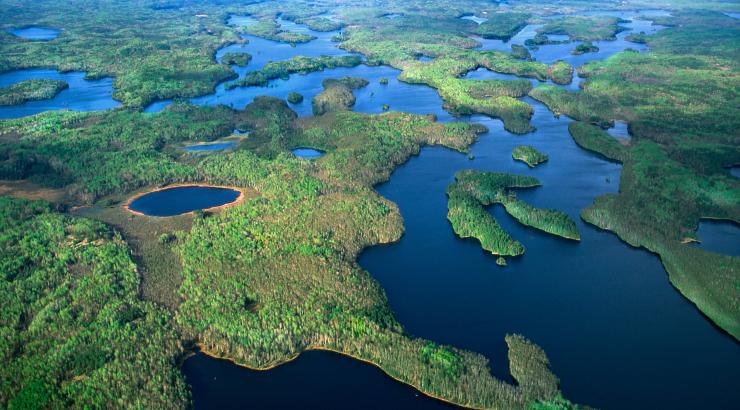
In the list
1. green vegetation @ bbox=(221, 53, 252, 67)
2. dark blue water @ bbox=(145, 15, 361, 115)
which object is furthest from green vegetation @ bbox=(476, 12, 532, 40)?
green vegetation @ bbox=(221, 53, 252, 67)

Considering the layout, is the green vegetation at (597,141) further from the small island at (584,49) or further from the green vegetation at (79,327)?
the green vegetation at (79,327)

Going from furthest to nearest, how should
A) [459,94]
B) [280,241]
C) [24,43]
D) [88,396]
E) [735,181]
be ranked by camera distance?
[24,43] → [459,94] → [735,181] → [280,241] → [88,396]

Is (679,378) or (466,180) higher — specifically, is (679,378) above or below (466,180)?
below

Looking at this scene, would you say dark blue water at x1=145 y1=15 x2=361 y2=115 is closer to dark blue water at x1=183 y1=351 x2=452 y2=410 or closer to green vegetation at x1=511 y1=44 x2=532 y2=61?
green vegetation at x1=511 y1=44 x2=532 y2=61

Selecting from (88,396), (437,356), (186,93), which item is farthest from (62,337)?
(186,93)

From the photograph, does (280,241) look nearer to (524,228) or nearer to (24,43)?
(524,228)

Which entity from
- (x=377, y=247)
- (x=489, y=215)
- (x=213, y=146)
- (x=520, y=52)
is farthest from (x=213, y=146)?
(x=520, y=52)

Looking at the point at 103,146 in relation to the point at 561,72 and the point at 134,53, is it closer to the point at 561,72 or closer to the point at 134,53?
the point at 134,53
